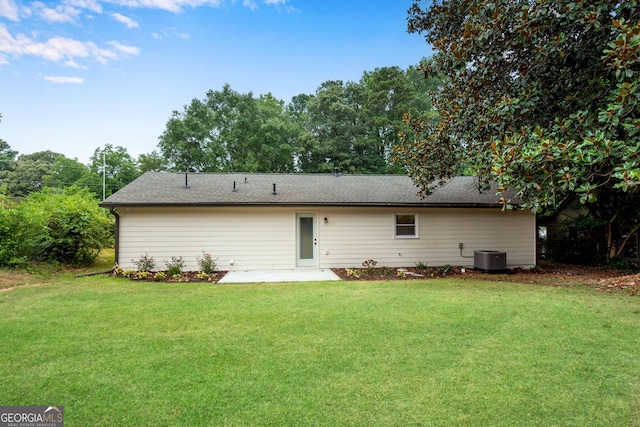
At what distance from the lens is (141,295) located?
6680 millimetres

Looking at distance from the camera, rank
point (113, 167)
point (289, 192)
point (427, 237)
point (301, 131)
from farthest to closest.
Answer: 1. point (113, 167)
2. point (301, 131)
3. point (289, 192)
4. point (427, 237)

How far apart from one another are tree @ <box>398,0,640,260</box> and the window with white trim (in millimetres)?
2813

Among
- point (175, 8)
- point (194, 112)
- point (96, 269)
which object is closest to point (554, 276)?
point (96, 269)

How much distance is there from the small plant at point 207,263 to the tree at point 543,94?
784 centimetres

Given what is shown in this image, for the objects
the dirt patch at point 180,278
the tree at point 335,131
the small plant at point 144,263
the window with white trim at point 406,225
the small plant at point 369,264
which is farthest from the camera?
the tree at point 335,131

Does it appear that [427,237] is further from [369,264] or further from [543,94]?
[543,94]

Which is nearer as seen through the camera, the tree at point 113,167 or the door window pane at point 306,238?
the door window pane at point 306,238

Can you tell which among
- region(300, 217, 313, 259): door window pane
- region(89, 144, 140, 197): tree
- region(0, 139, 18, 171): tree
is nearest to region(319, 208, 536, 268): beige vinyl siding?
region(300, 217, 313, 259): door window pane

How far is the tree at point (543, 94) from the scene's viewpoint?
4.96 m

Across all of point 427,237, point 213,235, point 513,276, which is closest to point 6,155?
point 213,235

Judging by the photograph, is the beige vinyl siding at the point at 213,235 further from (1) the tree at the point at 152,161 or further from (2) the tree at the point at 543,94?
(1) the tree at the point at 152,161

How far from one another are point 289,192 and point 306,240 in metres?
1.83

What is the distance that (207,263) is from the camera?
9.59 meters

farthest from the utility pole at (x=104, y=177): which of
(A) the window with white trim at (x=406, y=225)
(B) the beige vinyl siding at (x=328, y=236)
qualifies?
(A) the window with white trim at (x=406, y=225)
